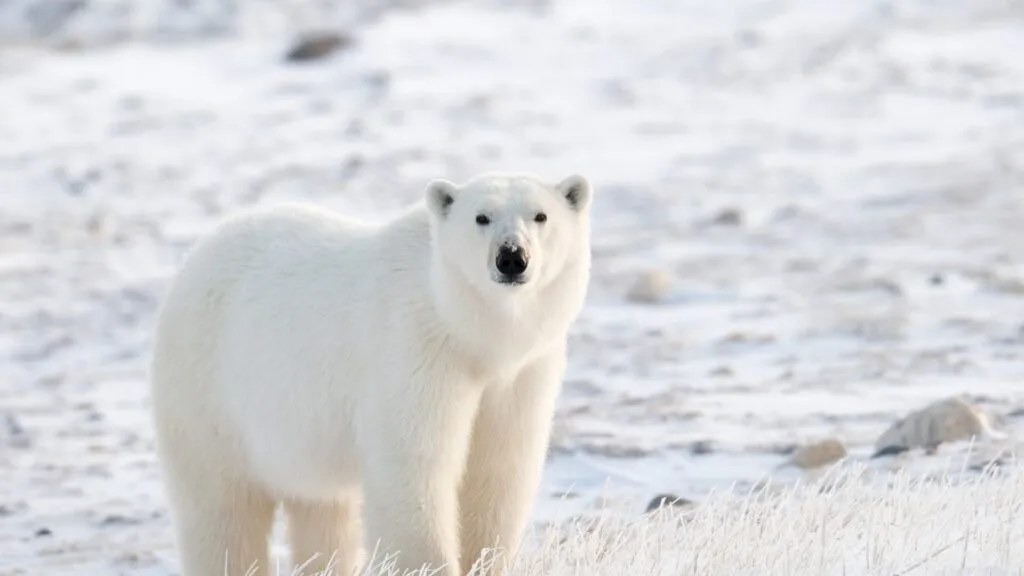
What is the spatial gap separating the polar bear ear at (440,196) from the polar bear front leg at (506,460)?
0.45 meters

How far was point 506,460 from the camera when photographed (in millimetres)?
4180

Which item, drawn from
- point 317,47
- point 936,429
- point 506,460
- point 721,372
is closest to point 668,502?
point 936,429

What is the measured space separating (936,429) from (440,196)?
105 inches

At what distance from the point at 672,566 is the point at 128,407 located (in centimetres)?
454

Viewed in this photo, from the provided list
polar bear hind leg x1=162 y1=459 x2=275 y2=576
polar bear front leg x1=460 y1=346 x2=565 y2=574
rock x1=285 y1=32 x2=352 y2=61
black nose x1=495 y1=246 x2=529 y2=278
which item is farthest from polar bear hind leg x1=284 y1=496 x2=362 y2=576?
rock x1=285 y1=32 x2=352 y2=61

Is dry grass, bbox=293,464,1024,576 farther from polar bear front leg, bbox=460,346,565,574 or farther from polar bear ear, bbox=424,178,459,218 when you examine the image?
polar bear ear, bbox=424,178,459,218

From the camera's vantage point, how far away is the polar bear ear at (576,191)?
4.13 m

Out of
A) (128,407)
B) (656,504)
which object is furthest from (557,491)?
(128,407)

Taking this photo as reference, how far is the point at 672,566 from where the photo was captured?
404 centimetres

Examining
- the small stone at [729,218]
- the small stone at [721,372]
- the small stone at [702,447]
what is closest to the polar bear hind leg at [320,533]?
the small stone at [702,447]

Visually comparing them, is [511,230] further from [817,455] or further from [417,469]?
[817,455]

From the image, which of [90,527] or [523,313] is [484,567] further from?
[90,527]

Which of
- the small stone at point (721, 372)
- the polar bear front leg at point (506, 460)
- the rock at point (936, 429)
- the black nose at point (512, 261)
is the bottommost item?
the small stone at point (721, 372)

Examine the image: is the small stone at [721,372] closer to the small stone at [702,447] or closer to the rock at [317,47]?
the small stone at [702,447]
